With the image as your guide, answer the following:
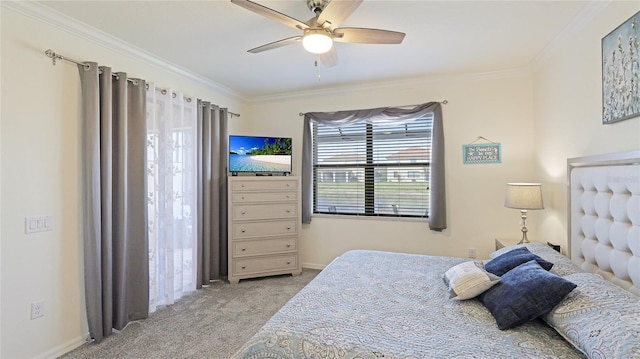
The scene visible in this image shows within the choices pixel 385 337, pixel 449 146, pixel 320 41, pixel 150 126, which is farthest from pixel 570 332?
pixel 150 126

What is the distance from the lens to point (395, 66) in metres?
3.23

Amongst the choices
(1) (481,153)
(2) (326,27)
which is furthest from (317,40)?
(1) (481,153)

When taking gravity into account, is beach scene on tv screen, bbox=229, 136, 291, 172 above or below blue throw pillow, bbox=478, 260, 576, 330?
above

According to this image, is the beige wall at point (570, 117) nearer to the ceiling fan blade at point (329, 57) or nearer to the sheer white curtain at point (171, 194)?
the ceiling fan blade at point (329, 57)

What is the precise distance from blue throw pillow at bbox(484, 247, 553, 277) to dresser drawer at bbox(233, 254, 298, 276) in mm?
2427

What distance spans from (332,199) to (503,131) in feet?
7.35

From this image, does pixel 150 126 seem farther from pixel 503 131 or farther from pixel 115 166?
pixel 503 131

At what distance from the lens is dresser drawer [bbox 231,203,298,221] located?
12.1ft

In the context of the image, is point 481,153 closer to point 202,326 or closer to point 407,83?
point 407,83

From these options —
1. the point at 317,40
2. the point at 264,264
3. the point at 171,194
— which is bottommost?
the point at 264,264

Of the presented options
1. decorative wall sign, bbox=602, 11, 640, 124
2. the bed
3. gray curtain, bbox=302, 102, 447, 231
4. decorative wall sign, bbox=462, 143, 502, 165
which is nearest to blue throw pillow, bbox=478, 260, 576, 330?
the bed

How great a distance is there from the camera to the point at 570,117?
8.01ft

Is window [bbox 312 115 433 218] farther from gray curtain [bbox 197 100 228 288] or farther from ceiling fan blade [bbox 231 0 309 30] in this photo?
ceiling fan blade [bbox 231 0 309 30]

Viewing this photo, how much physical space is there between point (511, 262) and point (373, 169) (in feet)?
7.49
